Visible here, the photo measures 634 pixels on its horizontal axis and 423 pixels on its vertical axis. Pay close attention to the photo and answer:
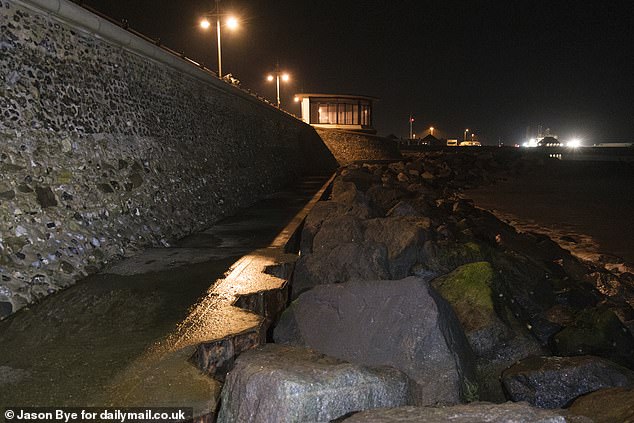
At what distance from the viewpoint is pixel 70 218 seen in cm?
536

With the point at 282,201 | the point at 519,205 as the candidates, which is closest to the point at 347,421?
the point at 282,201

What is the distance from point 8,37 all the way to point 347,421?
5.64 m

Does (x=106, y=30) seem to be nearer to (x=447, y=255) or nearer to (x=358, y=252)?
(x=358, y=252)

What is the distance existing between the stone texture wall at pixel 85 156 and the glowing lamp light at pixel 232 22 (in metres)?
8.49

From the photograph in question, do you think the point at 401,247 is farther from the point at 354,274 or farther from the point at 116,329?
the point at 116,329

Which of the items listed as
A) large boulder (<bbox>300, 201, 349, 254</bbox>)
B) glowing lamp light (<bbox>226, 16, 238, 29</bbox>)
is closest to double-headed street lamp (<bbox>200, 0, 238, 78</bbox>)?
glowing lamp light (<bbox>226, 16, 238, 29</bbox>)

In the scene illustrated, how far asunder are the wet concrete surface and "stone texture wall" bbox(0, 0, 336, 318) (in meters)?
0.41

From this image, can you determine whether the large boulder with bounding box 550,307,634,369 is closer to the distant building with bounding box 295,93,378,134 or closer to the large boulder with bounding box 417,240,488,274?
the large boulder with bounding box 417,240,488,274

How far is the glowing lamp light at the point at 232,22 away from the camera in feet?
58.0

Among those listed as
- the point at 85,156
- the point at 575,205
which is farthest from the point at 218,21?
the point at 575,205

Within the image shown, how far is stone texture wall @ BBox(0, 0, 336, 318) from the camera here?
4.77 meters

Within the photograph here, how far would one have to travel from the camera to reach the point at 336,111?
135 feet

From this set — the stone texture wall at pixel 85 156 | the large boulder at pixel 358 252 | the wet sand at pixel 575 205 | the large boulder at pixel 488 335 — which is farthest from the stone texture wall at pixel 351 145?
the large boulder at pixel 488 335

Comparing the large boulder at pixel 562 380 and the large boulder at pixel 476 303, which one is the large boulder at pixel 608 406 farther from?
the large boulder at pixel 476 303
